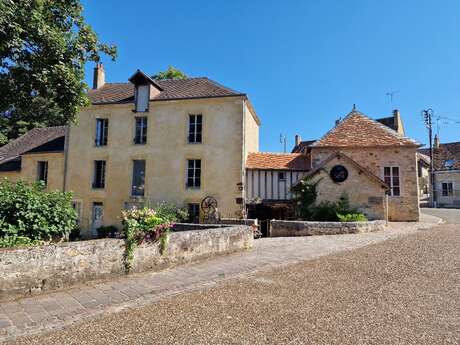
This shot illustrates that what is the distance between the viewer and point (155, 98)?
1619cm

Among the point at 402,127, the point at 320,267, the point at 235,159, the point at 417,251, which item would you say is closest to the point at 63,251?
the point at 320,267

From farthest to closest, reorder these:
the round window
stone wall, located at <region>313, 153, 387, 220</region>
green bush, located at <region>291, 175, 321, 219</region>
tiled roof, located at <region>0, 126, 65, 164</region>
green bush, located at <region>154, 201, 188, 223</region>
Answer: tiled roof, located at <region>0, 126, 65, 164</region> → green bush, located at <region>154, 201, 188, 223</region> → green bush, located at <region>291, 175, 321, 219</region> → the round window → stone wall, located at <region>313, 153, 387, 220</region>

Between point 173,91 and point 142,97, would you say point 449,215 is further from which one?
point 142,97

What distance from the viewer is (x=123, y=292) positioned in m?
4.15

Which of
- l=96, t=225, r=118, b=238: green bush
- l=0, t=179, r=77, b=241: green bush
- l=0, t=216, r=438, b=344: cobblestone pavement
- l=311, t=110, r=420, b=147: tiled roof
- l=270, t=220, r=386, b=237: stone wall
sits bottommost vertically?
l=96, t=225, r=118, b=238: green bush

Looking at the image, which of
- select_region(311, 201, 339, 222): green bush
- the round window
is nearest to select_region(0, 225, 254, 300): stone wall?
select_region(311, 201, 339, 222): green bush

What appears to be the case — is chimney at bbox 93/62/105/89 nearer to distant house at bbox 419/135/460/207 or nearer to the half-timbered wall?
the half-timbered wall

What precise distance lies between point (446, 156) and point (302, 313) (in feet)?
111

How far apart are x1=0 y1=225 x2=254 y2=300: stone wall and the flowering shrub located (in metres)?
0.11

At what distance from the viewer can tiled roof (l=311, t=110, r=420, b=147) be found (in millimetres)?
14445

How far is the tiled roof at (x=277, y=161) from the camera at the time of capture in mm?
15055

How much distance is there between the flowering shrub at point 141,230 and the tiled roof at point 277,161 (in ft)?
32.5

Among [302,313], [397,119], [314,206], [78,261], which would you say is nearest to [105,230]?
[314,206]

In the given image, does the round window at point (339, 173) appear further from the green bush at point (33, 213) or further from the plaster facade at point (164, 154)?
the green bush at point (33, 213)
